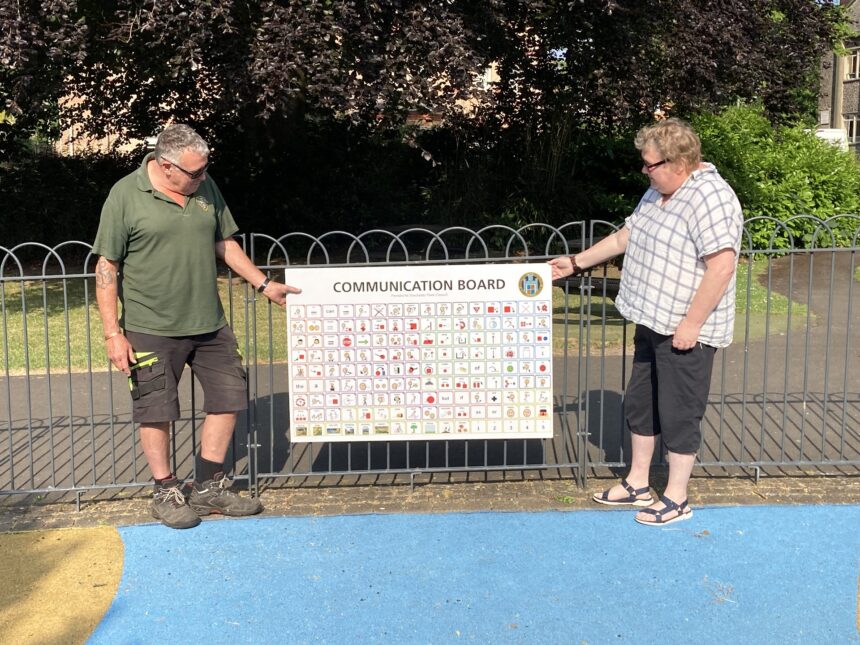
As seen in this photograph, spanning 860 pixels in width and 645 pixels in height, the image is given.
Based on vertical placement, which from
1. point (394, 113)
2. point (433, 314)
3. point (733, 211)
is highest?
point (394, 113)

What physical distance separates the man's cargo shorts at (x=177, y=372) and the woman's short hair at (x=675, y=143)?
222 cm

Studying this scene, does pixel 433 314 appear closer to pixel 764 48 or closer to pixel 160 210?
pixel 160 210

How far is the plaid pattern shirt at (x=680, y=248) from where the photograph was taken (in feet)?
13.1

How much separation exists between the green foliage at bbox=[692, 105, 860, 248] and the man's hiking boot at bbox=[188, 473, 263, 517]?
43.5ft

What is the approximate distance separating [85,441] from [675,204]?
13.1 feet

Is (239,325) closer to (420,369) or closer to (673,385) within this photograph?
(420,369)

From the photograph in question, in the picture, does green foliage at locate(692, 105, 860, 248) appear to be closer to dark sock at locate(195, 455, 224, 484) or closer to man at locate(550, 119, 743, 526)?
man at locate(550, 119, 743, 526)

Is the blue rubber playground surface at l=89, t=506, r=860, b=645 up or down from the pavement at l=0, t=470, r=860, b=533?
down

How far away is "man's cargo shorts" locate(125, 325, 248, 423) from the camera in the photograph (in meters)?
4.27

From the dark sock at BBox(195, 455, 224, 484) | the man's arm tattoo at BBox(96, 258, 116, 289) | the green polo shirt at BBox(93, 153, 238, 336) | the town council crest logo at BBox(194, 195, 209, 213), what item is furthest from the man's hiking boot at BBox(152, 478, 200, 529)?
the town council crest logo at BBox(194, 195, 209, 213)

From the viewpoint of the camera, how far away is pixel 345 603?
3.66m

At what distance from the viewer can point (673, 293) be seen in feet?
13.7

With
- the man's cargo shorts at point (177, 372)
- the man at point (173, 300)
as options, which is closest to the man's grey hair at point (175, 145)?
the man at point (173, 300)

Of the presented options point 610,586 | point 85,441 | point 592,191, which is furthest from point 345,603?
point 592,191
